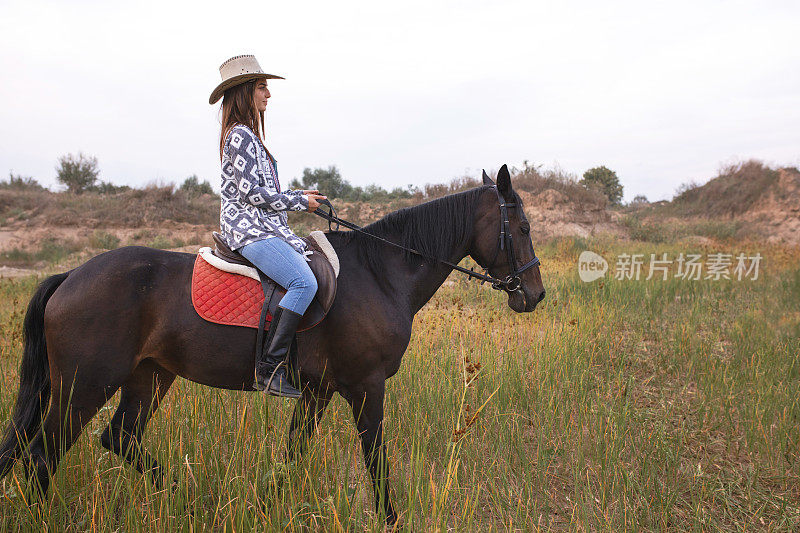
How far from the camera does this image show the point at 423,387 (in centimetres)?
381

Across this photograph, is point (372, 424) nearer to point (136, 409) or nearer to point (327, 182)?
point (136, 409)

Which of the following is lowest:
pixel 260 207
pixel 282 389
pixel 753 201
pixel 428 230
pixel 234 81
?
pixel 282 389

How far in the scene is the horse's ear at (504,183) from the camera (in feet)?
9.17

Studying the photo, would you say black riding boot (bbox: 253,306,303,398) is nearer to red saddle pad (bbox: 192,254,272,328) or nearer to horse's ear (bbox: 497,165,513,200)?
red saddle pad (bbox: 192,254,272,328)

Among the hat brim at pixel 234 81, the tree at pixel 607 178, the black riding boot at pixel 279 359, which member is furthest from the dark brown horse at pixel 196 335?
the tree at pixel 607 178

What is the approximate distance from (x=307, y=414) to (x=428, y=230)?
4.69ft

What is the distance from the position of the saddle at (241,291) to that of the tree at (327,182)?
979 inches

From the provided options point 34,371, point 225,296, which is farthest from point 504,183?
point 34,371

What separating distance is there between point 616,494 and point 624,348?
3159 millimetres

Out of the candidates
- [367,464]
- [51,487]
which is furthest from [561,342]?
A: [51,487]

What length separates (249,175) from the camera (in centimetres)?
259

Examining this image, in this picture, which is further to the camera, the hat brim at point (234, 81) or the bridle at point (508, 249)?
the bridle at point (508, 249)

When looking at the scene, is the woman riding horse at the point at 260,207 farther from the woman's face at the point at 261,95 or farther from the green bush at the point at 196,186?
the green bush at the point at 196,186

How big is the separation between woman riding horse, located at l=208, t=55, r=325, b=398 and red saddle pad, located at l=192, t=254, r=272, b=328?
0.13 m
